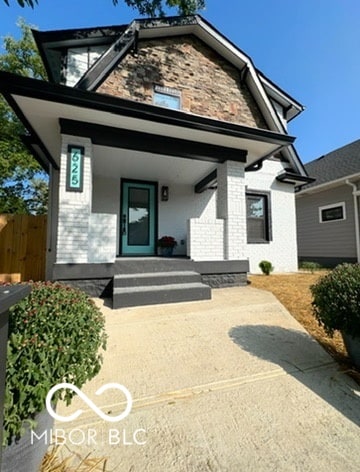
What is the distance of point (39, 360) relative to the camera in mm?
1182

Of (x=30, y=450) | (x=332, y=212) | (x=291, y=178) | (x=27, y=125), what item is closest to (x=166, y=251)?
(x=27, y=125)

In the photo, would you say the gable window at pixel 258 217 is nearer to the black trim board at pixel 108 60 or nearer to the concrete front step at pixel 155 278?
the concrete front step at pixel 155 278

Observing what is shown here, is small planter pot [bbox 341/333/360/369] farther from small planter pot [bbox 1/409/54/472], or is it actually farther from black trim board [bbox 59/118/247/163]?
black trim board [bbox 59/118/247/163]

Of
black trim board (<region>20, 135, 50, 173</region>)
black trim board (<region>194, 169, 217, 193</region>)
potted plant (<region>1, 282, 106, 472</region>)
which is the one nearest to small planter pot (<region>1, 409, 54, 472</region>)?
potted plant (<region>1, 282, 106, 472</region>)

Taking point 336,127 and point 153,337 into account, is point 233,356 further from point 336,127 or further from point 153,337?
point 336,127

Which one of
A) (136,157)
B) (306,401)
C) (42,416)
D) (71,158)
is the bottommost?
(306,401)

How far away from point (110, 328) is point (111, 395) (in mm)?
1277

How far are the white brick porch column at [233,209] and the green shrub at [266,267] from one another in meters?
2.63

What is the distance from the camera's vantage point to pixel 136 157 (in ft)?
19.8

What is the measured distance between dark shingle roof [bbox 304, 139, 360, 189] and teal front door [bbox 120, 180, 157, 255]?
329 inches

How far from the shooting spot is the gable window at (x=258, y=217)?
8.63 metres

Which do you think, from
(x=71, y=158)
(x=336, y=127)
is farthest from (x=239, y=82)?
(x=336, y=127)

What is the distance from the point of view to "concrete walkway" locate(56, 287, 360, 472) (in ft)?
4.59

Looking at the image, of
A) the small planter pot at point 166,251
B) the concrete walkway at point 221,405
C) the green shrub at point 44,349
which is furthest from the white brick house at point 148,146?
the green shrub at point 44,349
